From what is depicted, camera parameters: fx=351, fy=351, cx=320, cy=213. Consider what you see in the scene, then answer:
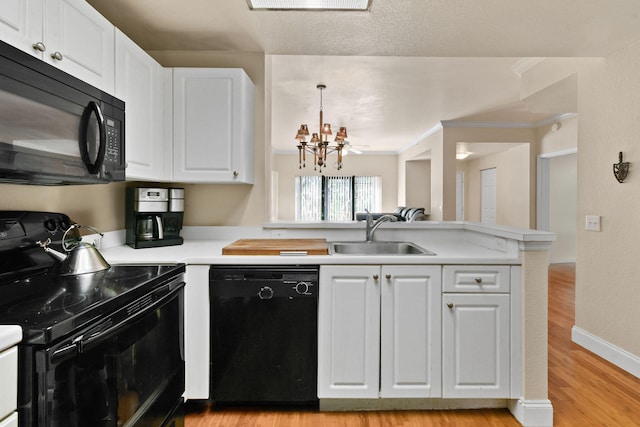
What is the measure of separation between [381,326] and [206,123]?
1588 mm

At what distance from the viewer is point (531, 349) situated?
6.01 feet

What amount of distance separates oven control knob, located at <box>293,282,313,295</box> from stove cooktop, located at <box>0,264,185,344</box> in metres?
0.59

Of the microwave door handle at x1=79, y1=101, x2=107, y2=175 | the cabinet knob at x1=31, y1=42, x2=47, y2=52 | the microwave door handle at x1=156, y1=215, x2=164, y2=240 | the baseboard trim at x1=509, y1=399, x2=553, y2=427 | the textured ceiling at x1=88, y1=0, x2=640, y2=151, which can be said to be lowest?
the baseboard trim at x1=509, y1=399, x2=553, y2=427

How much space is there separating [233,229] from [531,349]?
1.96 metres

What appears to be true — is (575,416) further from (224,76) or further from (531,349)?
(224,76)

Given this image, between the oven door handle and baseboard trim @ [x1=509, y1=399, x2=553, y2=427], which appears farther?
baseboard trim @ [x1=509, y1=399, x2=553, y2=427]

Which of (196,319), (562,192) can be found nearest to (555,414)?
(196,319)

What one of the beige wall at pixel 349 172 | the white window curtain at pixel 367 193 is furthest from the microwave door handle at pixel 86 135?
the white window curtain at pixel 367 193

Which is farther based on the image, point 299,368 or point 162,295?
point 299,368

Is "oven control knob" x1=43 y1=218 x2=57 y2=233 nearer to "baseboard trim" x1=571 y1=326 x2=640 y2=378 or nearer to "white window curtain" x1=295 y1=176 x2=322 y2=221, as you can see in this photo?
"baseboard trim" x1=571 y1=326 x2=640 y2=378

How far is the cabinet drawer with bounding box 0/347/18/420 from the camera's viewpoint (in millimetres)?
796

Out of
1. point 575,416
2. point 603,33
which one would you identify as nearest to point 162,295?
point 575,416

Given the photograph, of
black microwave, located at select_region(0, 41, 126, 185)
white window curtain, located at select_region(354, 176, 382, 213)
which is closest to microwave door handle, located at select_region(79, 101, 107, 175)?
black microwave, located at select_region(0, 41, 126, 185)

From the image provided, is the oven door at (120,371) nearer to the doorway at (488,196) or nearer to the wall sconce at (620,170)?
the wall sconce at (620,170)
